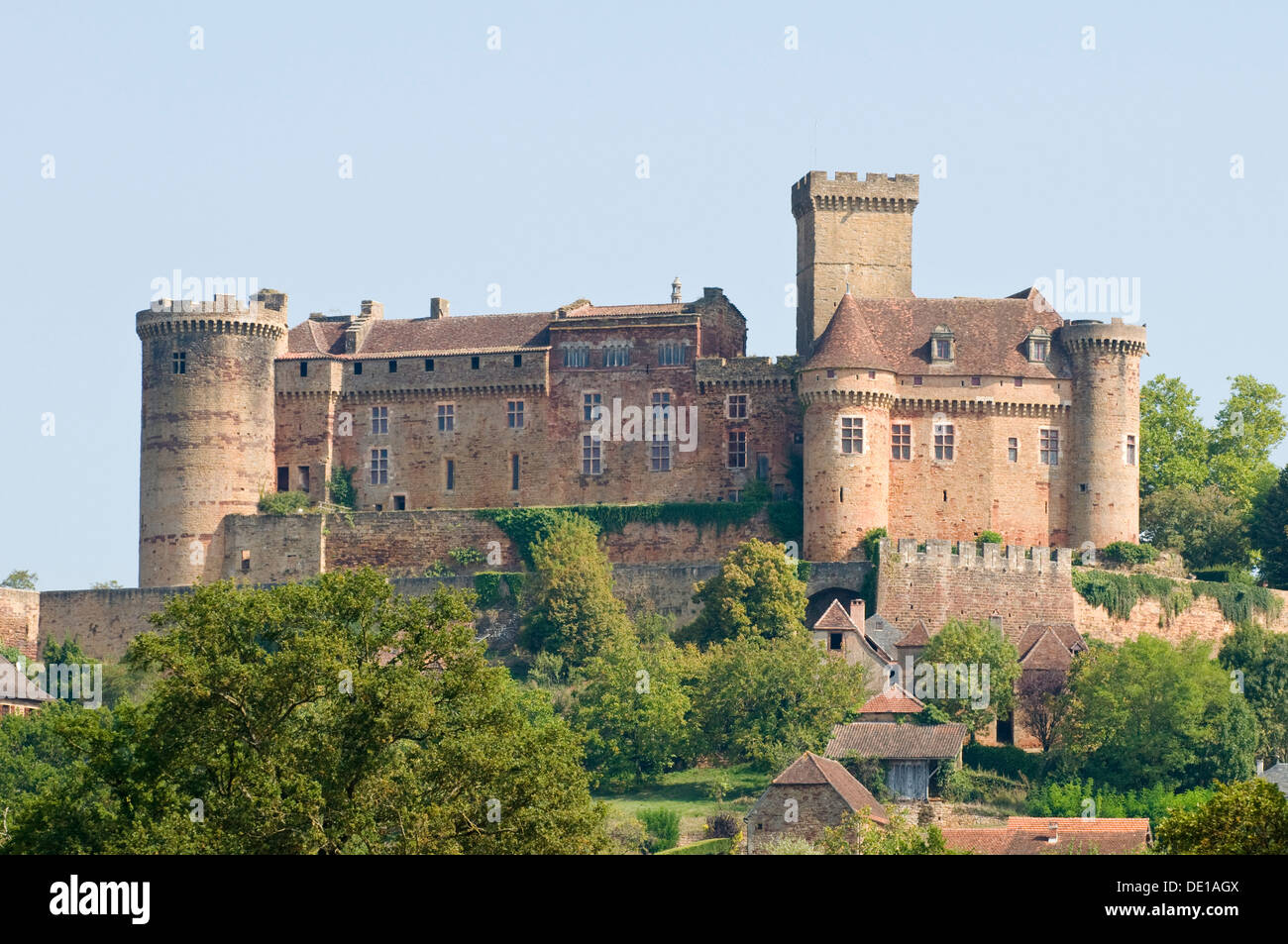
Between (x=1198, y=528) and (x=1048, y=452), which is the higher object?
(x=1048, y=452)

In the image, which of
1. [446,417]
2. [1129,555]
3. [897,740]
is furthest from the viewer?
[446,417]

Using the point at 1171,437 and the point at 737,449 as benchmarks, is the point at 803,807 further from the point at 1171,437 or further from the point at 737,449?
the point at 1171,437

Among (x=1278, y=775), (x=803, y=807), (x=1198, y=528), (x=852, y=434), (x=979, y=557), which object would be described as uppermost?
(x=852, y=434)

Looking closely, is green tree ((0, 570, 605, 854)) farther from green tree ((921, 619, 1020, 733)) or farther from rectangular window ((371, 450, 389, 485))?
rectangular window ((371, 450, 389, 485))

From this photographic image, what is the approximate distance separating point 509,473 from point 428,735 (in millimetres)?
37223

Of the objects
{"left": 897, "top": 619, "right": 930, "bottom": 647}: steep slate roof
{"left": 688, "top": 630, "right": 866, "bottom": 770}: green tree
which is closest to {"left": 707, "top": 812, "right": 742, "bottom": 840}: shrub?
{"left": 688, "top": 630, "right": 866, "bottom": 770}: green tree

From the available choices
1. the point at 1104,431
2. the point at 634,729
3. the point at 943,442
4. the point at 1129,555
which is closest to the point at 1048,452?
the point at 1104,431

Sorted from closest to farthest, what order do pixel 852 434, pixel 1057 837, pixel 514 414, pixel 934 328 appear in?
pixel 1057 837 < pixel 852 434 < pixel 934 328 < pixel 514 414

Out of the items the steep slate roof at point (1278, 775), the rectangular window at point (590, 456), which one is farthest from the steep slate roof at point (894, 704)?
the rectangular window at point (590, 456)

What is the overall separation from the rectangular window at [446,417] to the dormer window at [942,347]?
14338mm

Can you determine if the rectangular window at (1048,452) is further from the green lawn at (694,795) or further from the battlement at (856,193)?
the green lawn at (694,795)

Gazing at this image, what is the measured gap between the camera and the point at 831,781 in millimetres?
51719

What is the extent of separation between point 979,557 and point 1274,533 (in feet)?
34.7

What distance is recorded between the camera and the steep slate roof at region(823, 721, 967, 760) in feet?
185
